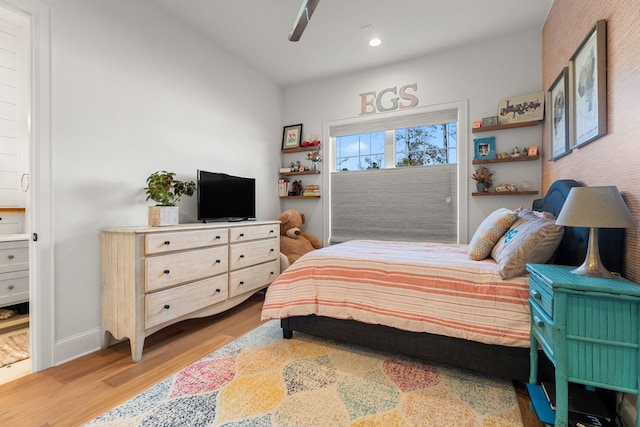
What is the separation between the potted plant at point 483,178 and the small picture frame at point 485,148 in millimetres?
136

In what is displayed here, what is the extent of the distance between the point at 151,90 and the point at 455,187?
10.8 feet

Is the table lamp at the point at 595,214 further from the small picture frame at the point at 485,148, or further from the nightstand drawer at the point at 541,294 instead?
the small picture frame at the point at 485,148

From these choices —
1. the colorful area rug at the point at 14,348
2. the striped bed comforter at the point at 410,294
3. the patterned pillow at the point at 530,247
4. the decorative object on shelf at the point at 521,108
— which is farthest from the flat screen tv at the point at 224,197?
the decorative object on shelf at the point at 521,108

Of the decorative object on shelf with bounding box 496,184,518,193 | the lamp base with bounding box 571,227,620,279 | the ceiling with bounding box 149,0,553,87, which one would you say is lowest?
the lamp base with bounding box 571,227,620,279

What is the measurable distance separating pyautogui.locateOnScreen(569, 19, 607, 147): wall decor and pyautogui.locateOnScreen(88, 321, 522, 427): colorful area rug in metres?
1.59

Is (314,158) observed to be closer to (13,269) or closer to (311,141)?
(311,141)

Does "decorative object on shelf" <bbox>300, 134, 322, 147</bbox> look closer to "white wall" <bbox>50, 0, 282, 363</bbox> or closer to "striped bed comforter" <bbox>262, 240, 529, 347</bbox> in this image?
"white wall" <bbox>50, 0, 282, 363</bbox>

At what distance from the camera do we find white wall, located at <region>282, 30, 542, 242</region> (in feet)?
10.2


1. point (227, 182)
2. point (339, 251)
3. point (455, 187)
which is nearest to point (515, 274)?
point (339, 251)

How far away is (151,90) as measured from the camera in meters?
2.66

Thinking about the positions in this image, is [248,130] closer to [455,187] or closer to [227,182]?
[227,182]

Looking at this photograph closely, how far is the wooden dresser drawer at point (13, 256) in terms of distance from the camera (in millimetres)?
2662

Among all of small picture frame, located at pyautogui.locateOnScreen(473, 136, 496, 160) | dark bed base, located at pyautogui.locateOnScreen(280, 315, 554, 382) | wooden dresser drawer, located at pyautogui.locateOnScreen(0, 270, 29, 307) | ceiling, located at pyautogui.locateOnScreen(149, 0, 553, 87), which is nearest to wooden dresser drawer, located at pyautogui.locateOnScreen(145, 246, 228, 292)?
dark bed base, located at pyautogui.locateOnScreen(280, 315, 554, 382)

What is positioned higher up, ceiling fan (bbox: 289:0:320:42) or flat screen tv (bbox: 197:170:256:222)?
ceiling fan (bbox: 289:0:320:42)
